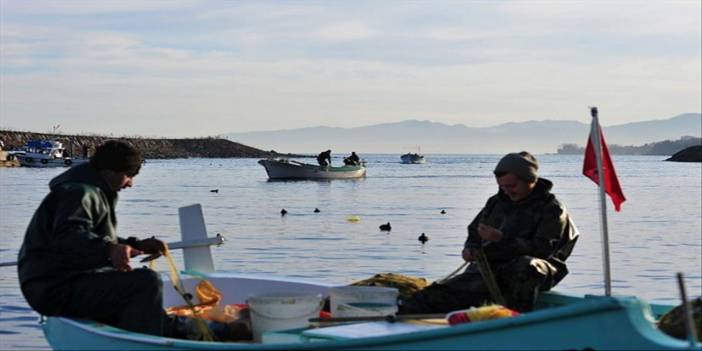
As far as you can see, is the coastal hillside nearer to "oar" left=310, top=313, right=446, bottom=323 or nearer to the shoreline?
the shoreline

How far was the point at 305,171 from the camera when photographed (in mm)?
68125

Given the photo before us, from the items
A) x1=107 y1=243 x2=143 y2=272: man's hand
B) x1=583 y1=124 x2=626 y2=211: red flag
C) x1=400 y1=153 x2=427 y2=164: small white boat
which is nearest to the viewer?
x1=107 y1=243 x2=143 y2=272: man's hand

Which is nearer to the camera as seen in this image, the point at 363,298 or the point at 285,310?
the point at 285,310

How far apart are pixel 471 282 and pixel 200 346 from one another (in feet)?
7.32

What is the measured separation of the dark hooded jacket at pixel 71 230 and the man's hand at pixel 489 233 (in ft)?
8.08

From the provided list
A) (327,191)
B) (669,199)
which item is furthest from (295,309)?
(327,191)

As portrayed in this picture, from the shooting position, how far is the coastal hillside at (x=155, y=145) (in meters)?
140

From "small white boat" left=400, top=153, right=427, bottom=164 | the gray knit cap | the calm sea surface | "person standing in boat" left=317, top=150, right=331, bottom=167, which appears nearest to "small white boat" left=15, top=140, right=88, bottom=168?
"person standing in boat" left=317, top=150, right=331, bottom=167

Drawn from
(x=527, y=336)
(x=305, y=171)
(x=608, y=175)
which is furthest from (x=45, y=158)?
(x=527, y=336)

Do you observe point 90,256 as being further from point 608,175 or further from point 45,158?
point 45,158

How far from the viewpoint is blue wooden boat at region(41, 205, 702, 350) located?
5926mm

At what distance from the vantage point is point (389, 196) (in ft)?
168

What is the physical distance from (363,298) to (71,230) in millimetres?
2155

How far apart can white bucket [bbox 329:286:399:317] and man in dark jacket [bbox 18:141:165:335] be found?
1.25 meters
